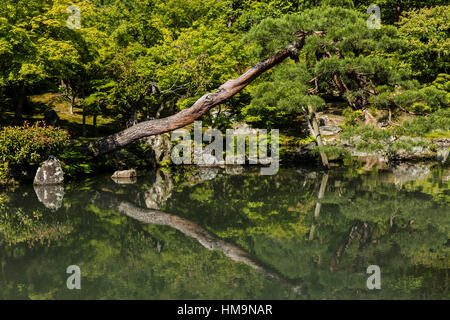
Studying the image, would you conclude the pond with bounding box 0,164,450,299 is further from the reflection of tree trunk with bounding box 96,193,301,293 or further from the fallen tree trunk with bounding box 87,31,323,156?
the fallen tree trunk with bounding box 87,31,323,156

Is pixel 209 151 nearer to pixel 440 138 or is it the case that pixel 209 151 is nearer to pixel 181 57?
pixel 181 57

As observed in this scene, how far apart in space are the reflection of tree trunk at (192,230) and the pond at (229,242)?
0.07 feet

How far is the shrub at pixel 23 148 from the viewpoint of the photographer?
420 inches

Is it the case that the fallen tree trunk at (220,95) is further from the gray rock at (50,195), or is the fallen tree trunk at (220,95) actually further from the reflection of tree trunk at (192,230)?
the reflection of tree trunk at (192,230)

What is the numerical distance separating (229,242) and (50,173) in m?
8.17

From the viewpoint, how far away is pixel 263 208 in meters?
7.69

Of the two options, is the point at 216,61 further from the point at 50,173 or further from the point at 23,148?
the point at 23,148

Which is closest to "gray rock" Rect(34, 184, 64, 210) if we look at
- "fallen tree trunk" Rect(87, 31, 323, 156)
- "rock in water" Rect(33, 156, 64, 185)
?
"rock in water" Rect(33, 156, 64, 185)

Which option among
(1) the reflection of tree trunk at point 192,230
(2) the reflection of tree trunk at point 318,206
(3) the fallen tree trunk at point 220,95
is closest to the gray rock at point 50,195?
(1) the reflection of tree trunk at point 192,230

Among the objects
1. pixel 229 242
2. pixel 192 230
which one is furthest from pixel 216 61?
pixel 229 242

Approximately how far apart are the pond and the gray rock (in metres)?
0.05

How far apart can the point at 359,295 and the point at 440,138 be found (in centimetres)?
1886

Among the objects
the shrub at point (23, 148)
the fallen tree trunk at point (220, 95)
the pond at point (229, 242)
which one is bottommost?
the pond at point (229, 242)
